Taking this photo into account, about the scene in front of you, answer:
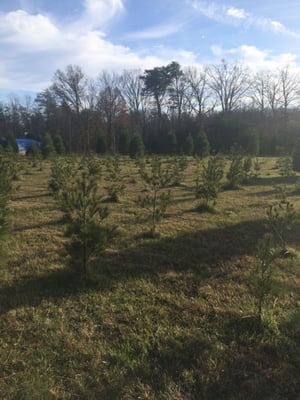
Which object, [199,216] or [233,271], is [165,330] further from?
[199,216]

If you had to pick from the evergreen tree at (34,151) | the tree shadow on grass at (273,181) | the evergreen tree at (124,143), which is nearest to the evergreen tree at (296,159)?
the tree shadow on grass at (273,181)

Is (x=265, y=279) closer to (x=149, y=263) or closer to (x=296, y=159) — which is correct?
(x=149, y=263)

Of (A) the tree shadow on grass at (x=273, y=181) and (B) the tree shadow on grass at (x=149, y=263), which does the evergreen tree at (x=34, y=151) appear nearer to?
(A) the tree shadow on grass at (x=273, y=181)

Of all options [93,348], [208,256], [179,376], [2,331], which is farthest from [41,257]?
[179,376]

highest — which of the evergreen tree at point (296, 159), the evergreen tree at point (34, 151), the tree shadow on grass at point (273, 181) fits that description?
the evergreen tree at point (34, 151)

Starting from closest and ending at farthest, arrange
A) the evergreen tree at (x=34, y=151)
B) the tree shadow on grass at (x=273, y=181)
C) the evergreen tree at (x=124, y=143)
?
the tree shadow on grass at (x=273, y=181) → the evergreen tree at (x=34, y=151) → the evergreen tree at (x=124, y=143)

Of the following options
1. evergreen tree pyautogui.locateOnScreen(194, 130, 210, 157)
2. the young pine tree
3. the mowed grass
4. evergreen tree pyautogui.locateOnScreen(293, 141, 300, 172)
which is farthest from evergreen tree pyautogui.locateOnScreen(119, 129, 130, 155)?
the young pine tree

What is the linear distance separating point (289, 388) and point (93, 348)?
1476 millimetres

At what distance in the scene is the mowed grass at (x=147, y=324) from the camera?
2.10 metres

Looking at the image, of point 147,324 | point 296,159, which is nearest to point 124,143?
point 296,159

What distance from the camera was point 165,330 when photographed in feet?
8.80

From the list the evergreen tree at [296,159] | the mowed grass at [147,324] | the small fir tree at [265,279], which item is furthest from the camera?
the evergreen tree at [296,159]

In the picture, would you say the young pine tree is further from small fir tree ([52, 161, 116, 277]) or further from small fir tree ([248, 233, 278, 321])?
small fir tree ([248, 233, 278, 321])

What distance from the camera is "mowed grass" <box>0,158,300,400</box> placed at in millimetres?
2100
